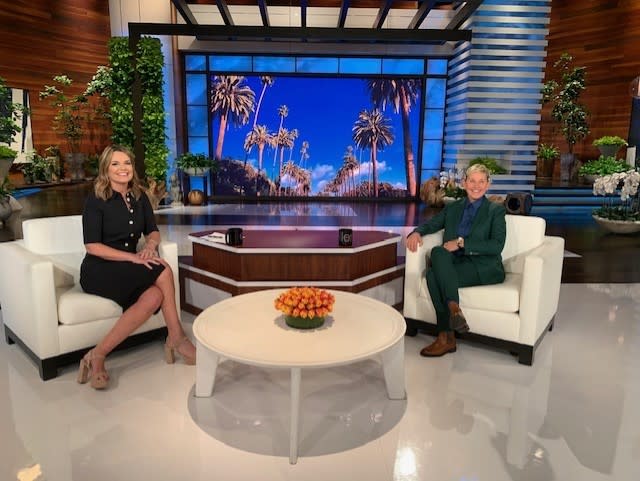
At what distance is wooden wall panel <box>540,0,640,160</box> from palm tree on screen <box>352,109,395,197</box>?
4.97 meters

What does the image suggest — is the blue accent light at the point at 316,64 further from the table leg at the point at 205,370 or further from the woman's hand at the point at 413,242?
the table leg at the point at 205,370

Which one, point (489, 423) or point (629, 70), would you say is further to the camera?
point (629, 70)

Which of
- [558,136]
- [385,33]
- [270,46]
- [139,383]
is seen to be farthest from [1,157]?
[558,136]

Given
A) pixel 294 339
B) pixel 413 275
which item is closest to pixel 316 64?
pixel 413 275

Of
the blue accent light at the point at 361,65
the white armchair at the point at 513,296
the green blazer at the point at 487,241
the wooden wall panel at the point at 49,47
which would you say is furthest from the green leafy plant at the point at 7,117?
the green blazer at the point at 487,241

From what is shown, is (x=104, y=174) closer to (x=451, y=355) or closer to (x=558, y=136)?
(x=451, y=355)

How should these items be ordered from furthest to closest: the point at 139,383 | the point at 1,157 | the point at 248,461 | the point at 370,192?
the point at 370,192
the point at 1,157
the point at 139,383
the point at 248,461

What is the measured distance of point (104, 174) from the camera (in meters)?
2.87

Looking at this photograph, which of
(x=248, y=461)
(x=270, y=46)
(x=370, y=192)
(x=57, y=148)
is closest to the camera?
(x=248, y=461)

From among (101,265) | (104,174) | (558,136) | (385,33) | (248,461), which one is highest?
(385,33)

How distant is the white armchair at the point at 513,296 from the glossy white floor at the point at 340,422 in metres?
0.18

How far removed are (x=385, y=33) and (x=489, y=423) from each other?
611cm

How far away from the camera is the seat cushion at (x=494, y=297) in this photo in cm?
301

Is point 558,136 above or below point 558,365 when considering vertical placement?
above
